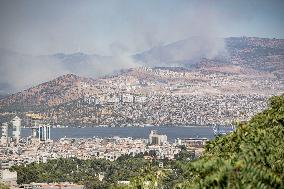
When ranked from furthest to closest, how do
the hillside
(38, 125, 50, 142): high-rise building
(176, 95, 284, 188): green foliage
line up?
the hillside < (38, 125, 50, 142): high-rise building < (176, 95, 284, 188): green foliage

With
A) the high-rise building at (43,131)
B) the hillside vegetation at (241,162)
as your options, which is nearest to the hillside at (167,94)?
the high-rise building at (43,131)

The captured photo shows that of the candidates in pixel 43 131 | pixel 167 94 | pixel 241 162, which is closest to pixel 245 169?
pixel 241 162

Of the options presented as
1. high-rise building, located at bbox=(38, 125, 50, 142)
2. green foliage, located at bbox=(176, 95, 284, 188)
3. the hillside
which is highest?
the hillside

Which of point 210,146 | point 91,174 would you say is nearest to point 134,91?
point 91,174

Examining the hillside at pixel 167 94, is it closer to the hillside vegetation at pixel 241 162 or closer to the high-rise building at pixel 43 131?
the high-rise building at pixel 43 131

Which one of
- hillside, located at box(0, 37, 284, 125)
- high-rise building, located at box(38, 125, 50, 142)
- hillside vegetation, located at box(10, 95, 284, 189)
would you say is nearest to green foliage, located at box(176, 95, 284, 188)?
hillside vegetation, located at box(10, 95, 284, 189)

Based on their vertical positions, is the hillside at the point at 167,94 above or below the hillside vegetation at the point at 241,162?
above

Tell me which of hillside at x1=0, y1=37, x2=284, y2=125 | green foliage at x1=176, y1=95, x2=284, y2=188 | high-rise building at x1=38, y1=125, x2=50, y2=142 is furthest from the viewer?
hillside at x1=0, y1=37, x2=284, y2=125

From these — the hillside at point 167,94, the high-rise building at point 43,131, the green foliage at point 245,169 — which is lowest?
the green foliage at point 245,169

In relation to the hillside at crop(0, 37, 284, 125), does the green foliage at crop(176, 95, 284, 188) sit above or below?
below

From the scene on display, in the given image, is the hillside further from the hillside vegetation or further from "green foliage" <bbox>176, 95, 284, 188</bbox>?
"green foliage" <bbox>176, 95, 284, 188</bbox>

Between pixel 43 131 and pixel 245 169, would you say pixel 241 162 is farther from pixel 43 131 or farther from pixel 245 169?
pixel 43 131
